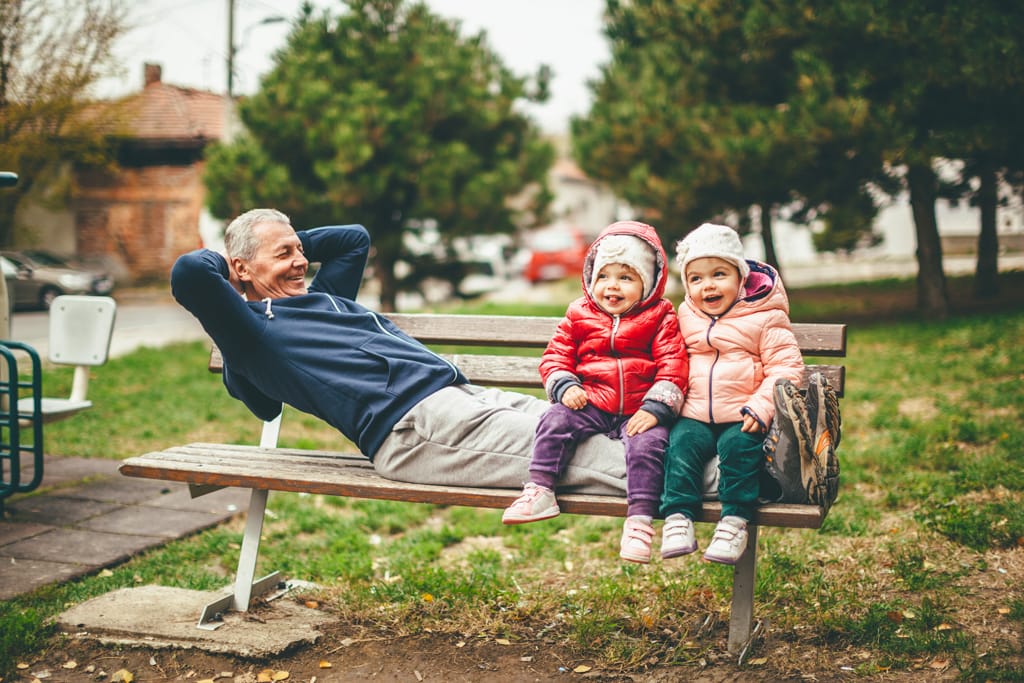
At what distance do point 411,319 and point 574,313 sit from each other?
3.79 feet

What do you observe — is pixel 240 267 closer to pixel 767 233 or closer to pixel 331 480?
pixel 331 480

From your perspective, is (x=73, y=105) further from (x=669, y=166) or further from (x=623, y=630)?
(x=623, y=630)

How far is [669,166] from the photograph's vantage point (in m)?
12.1

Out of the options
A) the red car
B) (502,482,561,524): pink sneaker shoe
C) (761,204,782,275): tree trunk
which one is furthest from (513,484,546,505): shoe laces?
the red car

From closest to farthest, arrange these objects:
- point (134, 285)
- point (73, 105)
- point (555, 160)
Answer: point (73, 105) < point (555, 160) < point (134, 285)

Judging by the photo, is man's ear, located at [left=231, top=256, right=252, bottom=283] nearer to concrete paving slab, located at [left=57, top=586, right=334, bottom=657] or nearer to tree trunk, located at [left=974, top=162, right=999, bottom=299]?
concrete paving slab, located at [left=57, top=586, right=334, bottom=657]

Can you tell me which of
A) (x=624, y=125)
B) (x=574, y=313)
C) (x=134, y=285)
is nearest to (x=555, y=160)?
(x=624, y=125)

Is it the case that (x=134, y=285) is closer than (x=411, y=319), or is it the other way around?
(x=411, y=319)

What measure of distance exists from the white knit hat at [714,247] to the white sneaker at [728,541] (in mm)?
772

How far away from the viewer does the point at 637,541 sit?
260cm

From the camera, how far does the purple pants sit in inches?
105

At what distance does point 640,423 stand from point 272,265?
1434 mm

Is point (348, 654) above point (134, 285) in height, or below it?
below

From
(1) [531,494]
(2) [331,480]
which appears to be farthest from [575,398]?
(2) [331,480]
